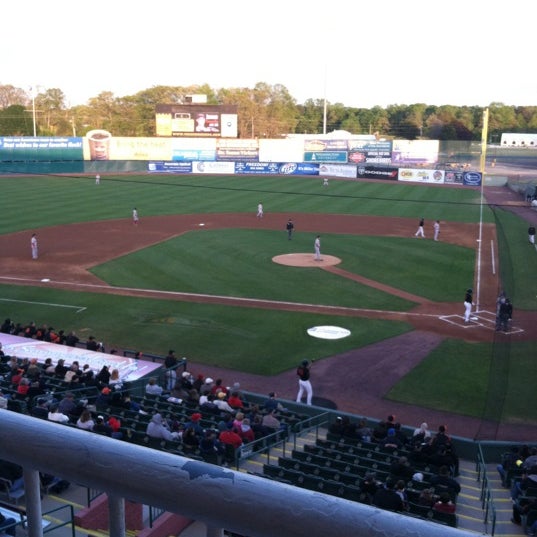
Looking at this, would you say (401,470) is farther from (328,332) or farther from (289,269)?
(289,269)

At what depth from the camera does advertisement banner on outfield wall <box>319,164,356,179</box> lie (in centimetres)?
7806

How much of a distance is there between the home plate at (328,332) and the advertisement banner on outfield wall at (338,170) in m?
56.5

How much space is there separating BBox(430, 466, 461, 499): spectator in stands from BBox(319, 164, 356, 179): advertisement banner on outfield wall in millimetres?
68864

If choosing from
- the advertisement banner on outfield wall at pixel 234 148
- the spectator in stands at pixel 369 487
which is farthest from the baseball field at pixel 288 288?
the advertisement banner on outfield wall at pixel 234 148

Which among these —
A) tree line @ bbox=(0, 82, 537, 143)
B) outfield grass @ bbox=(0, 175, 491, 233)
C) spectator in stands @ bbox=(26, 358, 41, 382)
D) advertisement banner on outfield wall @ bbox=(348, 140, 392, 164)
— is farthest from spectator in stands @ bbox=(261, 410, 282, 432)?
tree line @ bbox=(0, 82, 537, 143)

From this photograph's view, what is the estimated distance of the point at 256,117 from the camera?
125188 millimetres

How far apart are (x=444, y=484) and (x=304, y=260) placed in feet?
79.4

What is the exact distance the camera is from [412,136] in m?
123

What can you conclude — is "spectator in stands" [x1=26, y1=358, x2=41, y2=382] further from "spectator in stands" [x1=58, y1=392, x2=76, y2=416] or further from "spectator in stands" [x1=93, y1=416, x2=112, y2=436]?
"spectator in stands" [x1=93, y1=416, x2=112, y2=436]

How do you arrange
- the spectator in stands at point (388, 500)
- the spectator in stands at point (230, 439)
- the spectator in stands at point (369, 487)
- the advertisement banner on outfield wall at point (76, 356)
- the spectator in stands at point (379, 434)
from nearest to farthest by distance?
the spectator in stands at point (388, 500), the spectator in stands at point (369, 487), the spectator in stands at point (230, 439), the spectator in stands at point (379, 434), the advertisement banner on outfield wall at point (76, 356)

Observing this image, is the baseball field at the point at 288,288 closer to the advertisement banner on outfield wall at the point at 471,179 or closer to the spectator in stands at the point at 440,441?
the spectator in stands at the point at 440,441

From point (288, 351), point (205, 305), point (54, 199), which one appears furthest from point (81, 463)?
point (54, 199)

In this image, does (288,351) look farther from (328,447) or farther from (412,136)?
(412,136)

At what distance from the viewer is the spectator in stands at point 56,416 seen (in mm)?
10812
